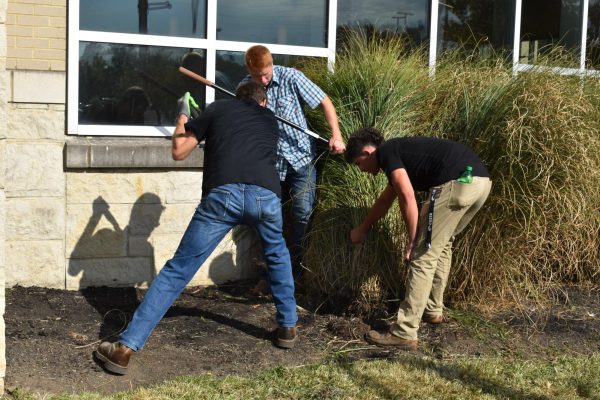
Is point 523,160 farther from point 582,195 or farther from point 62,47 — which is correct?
point 62,47

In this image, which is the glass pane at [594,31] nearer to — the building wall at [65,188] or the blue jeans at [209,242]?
the building wall at [65,188]

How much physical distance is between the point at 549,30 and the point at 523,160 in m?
3.47

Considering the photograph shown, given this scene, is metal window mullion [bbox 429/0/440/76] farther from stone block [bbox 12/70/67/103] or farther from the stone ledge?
stone block [bbox 12/70/67/103]

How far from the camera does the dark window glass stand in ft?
27.3

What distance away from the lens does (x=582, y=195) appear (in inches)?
243

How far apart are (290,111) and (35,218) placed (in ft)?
6.60

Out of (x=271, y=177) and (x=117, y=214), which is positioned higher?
(x=271, y=177)

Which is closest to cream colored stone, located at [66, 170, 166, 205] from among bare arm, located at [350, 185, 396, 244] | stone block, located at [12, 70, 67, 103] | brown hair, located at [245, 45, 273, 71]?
stone block, located at [12, 70, 67, 103]

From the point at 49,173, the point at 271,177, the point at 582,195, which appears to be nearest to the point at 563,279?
the point at 582,195

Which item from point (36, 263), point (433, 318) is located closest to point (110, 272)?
point (36, 263)

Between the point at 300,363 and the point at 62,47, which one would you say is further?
the point at 62,47

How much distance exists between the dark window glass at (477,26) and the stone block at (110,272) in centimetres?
344

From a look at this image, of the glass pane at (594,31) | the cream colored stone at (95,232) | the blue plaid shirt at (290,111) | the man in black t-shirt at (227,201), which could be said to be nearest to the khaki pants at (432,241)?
the man in black t-shirt at (227,201)

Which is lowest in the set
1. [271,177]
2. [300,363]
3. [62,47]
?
[300,363]
